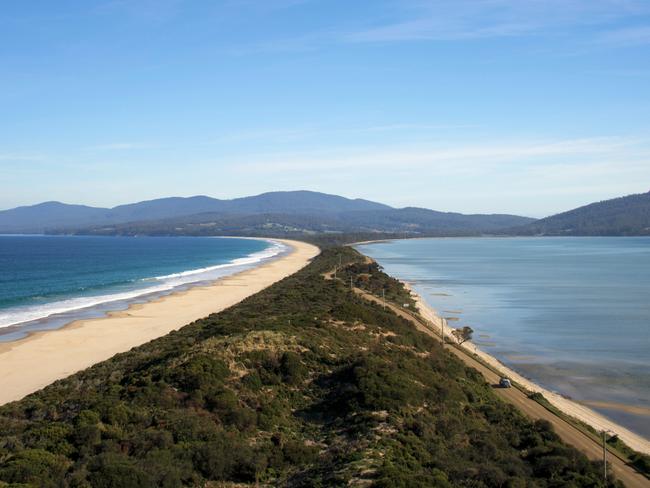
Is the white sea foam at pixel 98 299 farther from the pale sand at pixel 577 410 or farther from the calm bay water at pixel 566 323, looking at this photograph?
the pale sand at pixel 577 410

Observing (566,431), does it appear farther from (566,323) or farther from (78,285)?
(78,285)

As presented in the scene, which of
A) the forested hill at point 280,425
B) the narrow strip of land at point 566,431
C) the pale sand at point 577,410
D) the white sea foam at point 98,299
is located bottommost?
the pale sand at point 577,410

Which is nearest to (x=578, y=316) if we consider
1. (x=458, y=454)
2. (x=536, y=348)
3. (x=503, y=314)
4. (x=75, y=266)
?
(x=503, y=314)

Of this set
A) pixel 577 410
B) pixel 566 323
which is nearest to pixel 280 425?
pixel 577 410

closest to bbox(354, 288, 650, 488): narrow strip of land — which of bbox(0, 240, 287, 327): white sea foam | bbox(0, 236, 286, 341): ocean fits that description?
bbox(0, 236, 286, 341): ocean

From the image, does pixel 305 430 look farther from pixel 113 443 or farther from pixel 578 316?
pixel 578 316

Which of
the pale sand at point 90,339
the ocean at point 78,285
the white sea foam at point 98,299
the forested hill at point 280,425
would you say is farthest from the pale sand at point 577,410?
the white sea foam at point 98,299
